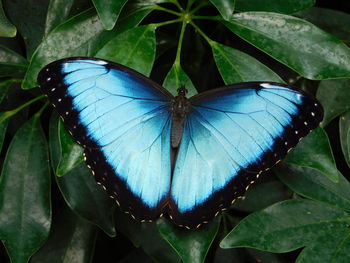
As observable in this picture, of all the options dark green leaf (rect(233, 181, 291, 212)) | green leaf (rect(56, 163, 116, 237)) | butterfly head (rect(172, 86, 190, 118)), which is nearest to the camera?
butterfly head (rect(172, 86, 190, 118))

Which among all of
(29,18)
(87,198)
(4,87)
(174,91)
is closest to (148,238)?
(87,198)

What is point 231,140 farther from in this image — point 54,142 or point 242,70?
point 54,142

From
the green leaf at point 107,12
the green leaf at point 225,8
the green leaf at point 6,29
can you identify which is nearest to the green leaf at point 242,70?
the green leaf at point 225,8

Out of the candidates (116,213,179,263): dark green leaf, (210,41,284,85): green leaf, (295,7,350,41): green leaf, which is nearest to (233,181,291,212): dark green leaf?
(116,213,179,263): dark green leaf

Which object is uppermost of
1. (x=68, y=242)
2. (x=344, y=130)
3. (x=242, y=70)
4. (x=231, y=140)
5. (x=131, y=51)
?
(x=131, y=51)

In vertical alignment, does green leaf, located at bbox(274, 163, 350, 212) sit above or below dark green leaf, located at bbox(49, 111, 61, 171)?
below

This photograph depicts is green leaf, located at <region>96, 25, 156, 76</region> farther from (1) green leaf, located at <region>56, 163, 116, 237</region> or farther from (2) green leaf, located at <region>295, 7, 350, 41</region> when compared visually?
(2) green leaf, located at <region>295, 7, 350, 41</region>
